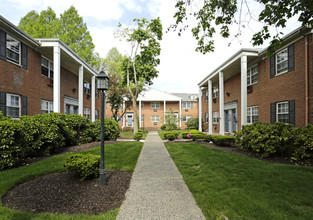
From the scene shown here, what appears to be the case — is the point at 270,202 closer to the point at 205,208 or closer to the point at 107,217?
the point at 205,208

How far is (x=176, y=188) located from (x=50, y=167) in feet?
12.5

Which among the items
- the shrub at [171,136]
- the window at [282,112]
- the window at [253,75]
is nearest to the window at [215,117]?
the window at [253,75]

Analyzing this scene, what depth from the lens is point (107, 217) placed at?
244 cm

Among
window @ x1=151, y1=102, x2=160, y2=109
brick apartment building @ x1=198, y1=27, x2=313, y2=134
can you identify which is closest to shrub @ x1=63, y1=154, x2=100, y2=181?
brick apartment building @ x1=198, y1=27, x2=313, y2=134

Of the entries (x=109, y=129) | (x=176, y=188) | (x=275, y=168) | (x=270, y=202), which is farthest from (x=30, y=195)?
(x=109, y=129)

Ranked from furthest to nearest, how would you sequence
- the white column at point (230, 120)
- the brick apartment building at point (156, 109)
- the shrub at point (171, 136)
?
1. the brick apartment building at point (156, 109)
2. the white column at point (230, 120)
3. the shrub at point (171, 136)

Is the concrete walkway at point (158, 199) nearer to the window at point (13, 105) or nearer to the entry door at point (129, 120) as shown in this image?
the window at point (13, 105)

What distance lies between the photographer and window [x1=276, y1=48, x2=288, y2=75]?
29.9 ft

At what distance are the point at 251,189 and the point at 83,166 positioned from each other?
3.78 m

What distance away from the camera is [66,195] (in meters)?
Answer: 3.09

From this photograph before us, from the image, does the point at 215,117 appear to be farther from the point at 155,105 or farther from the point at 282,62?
the point at 155,105

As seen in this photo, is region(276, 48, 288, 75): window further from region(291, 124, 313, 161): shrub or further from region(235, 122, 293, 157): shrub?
region(291, 124, 313, 161): shrub

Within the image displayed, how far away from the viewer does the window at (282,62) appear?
9.12 meters

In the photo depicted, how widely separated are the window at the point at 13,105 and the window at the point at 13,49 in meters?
2.01
